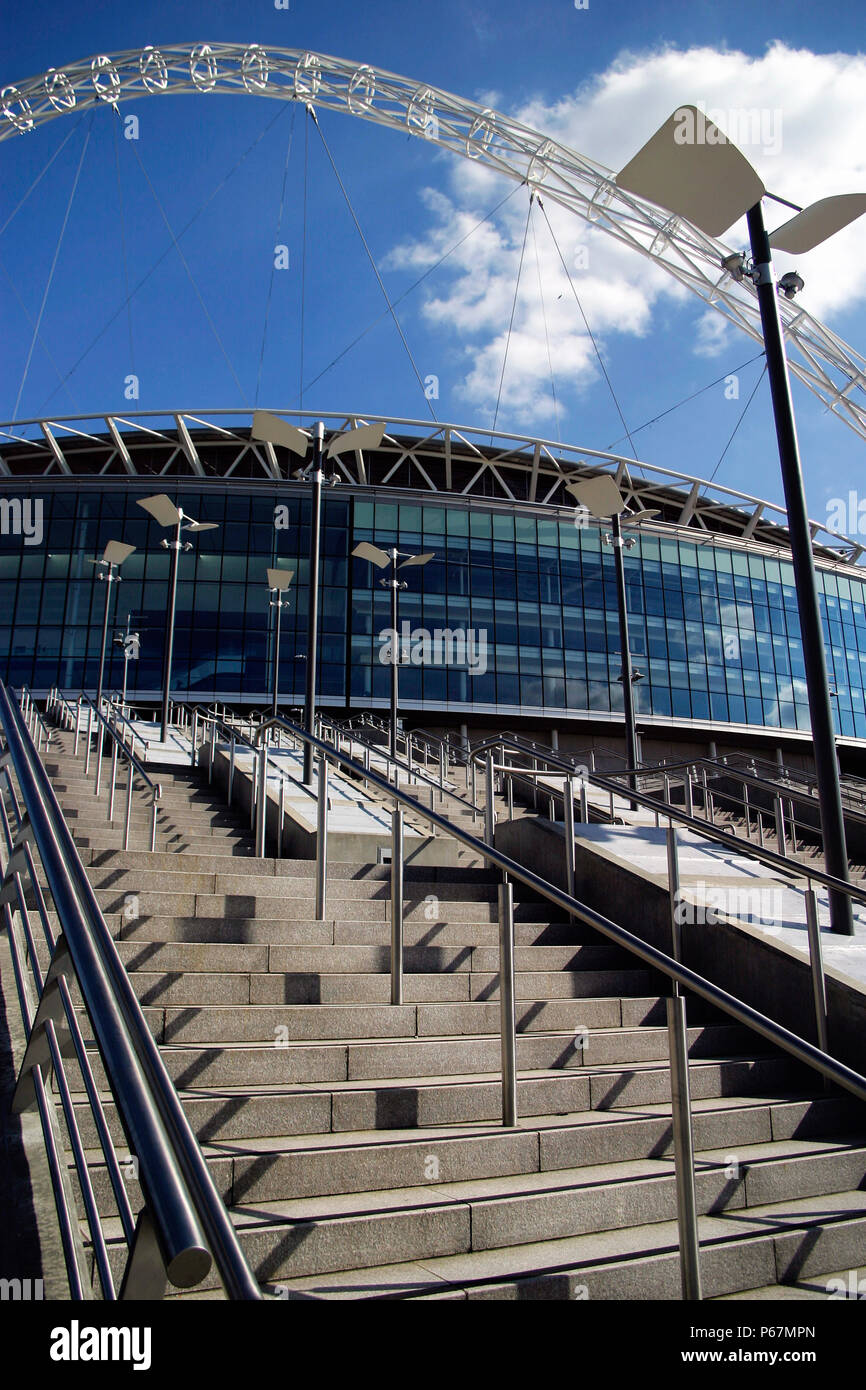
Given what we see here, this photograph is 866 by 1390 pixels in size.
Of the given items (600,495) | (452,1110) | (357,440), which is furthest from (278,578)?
(452,1110)

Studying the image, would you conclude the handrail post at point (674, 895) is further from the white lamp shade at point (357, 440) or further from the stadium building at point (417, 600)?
the stadium building at point (417, 600)

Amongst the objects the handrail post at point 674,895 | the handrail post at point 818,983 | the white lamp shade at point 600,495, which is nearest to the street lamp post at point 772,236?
the handrail post at point 674,895

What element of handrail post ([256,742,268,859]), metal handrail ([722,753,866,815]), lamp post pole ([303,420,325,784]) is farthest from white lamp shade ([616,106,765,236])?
metal handrail ([722,753,866,815])

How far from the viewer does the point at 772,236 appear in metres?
9.74

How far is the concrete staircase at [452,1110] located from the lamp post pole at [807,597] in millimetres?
2583

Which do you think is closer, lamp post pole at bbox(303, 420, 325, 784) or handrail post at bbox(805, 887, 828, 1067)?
handrail post at bbox(805, 887, 828, 1067)

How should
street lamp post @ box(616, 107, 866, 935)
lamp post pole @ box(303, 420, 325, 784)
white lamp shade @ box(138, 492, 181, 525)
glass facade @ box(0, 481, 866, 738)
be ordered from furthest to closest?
1. glass facade @ box(0, 481, 866, 738)
2. white lamp shade @ box(138, 492, 181, 525)
3. lamp post pole @ box(303, 420, 325, 784)
4. street lamp post @ box(616, 107, 866, 935)

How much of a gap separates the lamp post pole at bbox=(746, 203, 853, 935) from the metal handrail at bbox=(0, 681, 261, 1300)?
6416mm

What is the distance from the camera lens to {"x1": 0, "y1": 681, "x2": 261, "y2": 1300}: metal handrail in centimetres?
164

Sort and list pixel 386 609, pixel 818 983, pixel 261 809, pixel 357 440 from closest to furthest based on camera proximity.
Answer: pixel 818 983
pixel 261 809
pixel 357 440
pixel 386 609

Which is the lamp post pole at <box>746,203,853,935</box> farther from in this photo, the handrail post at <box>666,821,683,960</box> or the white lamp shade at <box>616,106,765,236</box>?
the handrail post at <box>666,821,683,960</box>

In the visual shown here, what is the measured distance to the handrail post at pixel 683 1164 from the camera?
322 centimetres

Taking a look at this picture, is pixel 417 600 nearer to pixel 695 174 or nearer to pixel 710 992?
pixel 695 174

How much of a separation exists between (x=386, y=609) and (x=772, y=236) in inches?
1390
